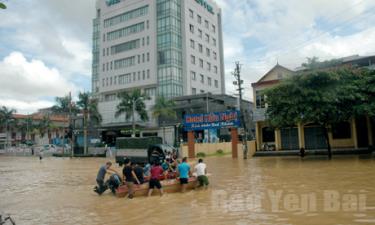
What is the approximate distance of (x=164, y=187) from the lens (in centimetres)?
1462

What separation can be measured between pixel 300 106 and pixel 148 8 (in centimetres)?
5074

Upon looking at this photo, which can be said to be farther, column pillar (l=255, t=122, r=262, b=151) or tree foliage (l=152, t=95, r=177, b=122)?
tree foliage (l=152, t=95, r=177, b=122)

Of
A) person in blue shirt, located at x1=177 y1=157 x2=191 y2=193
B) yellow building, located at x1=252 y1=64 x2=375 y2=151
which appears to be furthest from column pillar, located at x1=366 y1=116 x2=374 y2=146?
person in blue shirt, located at x1=177 y1=157 x2=191 y2=193

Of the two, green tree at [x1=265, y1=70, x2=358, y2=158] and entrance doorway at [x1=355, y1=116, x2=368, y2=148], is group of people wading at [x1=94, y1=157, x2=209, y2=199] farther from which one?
entrance doorway at [x1=355, y1=116, x2=368, y2=148]

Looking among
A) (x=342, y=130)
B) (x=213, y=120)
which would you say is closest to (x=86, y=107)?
(x=213, y=120)

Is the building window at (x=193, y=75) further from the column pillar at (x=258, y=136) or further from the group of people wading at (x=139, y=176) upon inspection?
the group of people wading at (x=139, y=176)

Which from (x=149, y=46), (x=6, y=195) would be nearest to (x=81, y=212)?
(x=6, y=195)

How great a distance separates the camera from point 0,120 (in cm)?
8206

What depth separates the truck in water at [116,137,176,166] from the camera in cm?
2984

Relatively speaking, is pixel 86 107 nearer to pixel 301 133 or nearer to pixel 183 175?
pixel 301 133

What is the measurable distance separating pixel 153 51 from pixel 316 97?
153 feet

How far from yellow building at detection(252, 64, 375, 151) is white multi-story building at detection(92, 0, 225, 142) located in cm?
2897

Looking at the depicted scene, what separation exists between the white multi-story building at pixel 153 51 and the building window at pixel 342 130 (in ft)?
118

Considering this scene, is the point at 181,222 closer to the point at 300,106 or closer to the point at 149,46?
the point at 300,106
